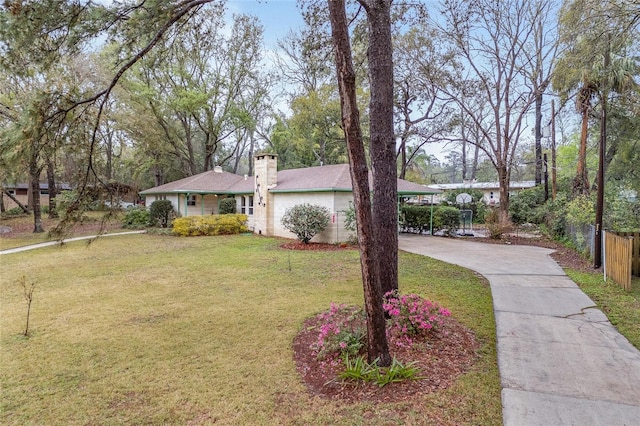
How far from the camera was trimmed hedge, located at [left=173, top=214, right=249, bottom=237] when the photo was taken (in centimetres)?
1700

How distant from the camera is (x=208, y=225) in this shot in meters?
17.3

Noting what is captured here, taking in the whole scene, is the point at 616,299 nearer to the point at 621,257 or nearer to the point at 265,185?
the point at 621,257

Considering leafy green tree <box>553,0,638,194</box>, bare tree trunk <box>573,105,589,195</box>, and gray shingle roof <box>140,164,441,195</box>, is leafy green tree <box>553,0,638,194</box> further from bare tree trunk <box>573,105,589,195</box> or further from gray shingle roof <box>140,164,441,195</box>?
gray shingle roof <box>140,164,441,195</box>

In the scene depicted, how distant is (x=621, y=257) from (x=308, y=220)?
30.1 feet

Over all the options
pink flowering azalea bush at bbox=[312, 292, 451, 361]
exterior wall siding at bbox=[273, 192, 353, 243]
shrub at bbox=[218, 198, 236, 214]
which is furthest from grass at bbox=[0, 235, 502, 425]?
shrub at bbox=[218, 198, 236, 214]

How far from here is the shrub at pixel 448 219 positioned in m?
16.6

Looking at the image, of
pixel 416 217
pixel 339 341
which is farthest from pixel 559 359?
pixel 416 217

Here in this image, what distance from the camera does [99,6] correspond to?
4.43 metres

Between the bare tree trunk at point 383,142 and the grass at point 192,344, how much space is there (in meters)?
1.61

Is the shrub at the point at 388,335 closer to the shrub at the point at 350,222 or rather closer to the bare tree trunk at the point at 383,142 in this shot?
the bare tree trunk at the point at 383,142

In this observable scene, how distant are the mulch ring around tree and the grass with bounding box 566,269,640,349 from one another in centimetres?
216

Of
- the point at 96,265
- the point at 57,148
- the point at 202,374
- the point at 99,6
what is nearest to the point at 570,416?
the point at 202,374

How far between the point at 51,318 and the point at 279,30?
23.9 m

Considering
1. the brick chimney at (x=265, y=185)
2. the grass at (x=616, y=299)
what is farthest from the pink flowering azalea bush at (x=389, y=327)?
the brick chimney at (x=265, y=185)
